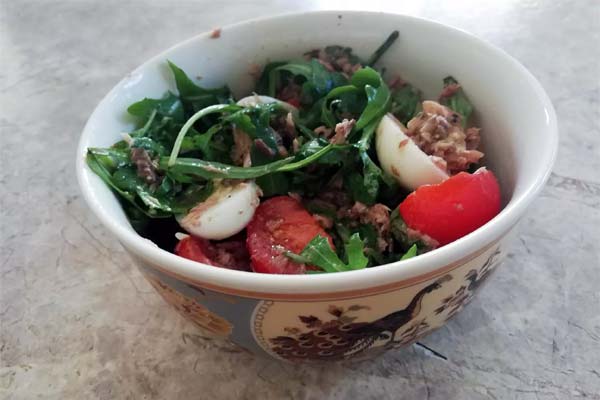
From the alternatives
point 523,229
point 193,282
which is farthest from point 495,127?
point 193,282

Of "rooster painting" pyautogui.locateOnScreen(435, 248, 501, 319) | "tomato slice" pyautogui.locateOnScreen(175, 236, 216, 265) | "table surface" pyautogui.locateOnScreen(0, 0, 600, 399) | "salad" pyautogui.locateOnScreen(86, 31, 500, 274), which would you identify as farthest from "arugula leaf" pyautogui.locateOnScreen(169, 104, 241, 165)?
"rooster painting" pyautogui.locateOnScreen(435, 248, 501, 319)

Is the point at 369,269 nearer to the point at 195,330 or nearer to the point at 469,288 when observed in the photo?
the point at 469,288

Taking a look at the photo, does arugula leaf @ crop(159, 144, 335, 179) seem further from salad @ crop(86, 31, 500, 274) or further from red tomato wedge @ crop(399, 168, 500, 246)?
red tomato wedge @ crop(399, 168, 500, 246)

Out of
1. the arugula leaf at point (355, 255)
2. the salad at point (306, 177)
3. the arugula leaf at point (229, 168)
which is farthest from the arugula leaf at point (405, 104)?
the arugula leaf at point (355, 255)

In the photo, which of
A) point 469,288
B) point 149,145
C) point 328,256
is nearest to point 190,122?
point 149,145

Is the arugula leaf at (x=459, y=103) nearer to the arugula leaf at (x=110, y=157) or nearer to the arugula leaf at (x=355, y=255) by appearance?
the arugula leaf at (x=355, y=255)

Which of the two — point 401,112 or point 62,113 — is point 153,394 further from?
point 62,113
